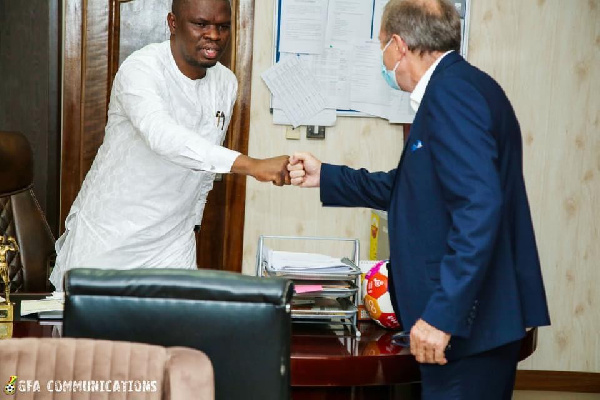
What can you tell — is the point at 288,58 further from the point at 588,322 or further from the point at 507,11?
the point at 588,322

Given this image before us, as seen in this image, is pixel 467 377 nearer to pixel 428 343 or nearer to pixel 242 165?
pixel 428 343

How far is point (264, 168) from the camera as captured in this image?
8.45ft

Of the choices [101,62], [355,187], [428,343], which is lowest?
[428,343]

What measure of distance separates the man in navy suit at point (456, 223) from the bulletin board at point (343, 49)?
170 cm

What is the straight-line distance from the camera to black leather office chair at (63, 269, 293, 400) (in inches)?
55.4

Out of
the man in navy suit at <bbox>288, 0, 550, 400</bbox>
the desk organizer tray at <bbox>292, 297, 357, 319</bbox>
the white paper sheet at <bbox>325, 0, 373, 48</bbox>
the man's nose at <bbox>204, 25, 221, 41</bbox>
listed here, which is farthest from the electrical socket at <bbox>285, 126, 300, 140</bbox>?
the man in navy suit at <bbox>288, 0, 550, 400</bbox>

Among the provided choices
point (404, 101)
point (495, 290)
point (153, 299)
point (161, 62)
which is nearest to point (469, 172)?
point (495, 290)

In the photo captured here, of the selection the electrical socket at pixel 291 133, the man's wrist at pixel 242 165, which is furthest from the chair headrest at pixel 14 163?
the electrical socket at pixel 291 133

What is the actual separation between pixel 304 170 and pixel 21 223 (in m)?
1.09

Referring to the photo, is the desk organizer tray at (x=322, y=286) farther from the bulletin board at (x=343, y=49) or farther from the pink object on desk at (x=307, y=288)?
the bulletin board at (x=343, y=49)

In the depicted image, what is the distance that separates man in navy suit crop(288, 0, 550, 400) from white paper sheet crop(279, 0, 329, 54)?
5.58ft

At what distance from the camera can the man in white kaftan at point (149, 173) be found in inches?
104

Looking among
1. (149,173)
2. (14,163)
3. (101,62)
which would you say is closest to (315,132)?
(101,62)

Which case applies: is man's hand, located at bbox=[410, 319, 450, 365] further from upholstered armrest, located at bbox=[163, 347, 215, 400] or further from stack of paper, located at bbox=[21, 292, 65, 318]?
stack of paper, located at bbox=[21, 292, 65, 318]
